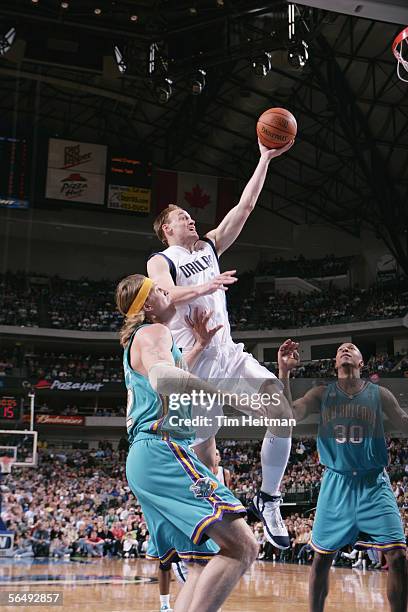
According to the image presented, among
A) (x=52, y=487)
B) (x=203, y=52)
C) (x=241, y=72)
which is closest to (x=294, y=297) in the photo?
(x=241, y=72)

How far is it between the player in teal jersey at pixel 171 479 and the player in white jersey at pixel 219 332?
0.87m

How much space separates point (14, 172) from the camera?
19156mm

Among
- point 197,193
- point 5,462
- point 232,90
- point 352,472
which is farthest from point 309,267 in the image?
point 352,472

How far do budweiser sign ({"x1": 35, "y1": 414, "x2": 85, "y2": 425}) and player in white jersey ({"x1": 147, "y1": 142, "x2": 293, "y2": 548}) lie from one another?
81.1 feet

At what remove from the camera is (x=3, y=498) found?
19.3 metres

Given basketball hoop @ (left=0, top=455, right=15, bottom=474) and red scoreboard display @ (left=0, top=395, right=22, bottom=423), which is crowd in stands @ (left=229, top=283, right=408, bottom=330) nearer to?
red scoreboard display @ (left=0, top=395, right=22, bottom=423)

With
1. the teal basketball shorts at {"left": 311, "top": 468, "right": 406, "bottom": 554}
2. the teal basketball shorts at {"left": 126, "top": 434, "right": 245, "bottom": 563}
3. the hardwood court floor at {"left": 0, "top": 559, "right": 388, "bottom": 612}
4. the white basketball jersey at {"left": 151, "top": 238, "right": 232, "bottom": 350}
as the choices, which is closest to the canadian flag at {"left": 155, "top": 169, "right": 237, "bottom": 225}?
the hardwood court floor at {"left": 0, "top": 559, "right": 388, "bottom": 612}

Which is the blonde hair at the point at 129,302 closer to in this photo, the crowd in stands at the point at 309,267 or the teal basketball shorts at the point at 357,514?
the teal basketball shorts at the point at 357,514

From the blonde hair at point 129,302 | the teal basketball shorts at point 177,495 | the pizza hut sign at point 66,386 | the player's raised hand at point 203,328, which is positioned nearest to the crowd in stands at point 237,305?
the pizza hut sign at point 66,386

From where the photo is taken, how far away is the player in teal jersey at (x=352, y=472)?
189 inches

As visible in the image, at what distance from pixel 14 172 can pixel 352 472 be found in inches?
637

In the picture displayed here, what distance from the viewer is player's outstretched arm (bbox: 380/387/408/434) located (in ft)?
16.9

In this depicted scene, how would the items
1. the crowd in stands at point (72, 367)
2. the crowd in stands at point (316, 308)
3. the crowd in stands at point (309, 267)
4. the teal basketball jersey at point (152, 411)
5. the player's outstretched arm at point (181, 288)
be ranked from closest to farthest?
the teal basketball jersey at point (152, 411) < the player's outstretched arm at point (181, 288) < the crowd in stands at point (316, 308) < the crowd in stands at point (72, 367) < the crowd in stands at point (309, 267)

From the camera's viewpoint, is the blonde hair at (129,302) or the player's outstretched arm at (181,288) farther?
the player's outstretched arm at (181,288)
